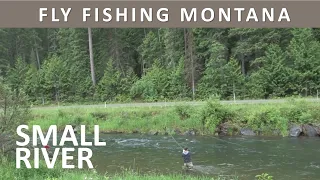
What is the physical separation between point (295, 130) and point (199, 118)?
720cm

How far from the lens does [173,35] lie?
5438 cm

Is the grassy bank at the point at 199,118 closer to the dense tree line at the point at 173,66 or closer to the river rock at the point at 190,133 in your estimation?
the river rock at the point at 190,133

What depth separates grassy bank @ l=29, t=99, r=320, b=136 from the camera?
101ft

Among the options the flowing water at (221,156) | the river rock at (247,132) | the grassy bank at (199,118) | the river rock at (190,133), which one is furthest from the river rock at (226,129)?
the flowing water at (221,156)

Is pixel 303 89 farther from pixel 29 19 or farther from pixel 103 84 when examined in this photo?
pixel 29 19

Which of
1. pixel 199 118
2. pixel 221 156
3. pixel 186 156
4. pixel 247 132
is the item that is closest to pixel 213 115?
pixel 199 118

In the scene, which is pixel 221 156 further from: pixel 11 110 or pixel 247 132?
pixel 11 110

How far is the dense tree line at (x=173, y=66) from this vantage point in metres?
45.2

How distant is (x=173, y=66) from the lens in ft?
174

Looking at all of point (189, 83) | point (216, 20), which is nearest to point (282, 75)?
point (189, 83)

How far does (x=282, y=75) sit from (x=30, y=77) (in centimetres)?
3123

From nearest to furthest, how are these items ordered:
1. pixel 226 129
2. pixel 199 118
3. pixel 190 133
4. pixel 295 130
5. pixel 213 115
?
pixel 295 130
pixel 226 129
pixel 213 115
pixel 190 133
pixel 199 118

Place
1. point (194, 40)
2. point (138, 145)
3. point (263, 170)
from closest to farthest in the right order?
point (263, 170)
point (138, 145)
point (194, 40)

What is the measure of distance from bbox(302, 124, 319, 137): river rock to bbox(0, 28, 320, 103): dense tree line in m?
12.7
